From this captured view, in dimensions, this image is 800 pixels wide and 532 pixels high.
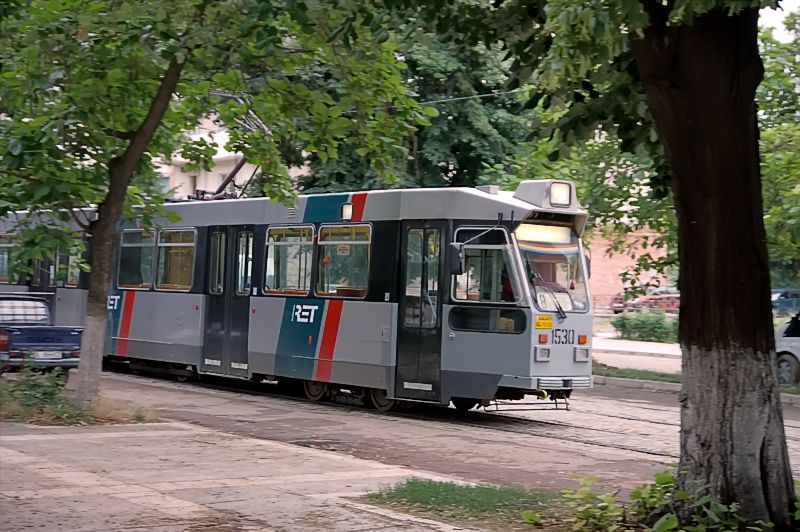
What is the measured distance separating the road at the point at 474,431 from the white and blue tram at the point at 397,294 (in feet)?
1.67

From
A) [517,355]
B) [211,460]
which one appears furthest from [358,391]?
[211,460]

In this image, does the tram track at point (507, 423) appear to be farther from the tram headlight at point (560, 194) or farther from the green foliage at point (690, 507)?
the green foliage at point (690, 507)

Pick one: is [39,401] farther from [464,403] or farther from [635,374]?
[635,374]

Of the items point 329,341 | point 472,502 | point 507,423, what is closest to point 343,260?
point 329,341

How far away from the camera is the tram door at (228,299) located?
2007 cm

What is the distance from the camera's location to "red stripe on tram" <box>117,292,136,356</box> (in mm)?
22734

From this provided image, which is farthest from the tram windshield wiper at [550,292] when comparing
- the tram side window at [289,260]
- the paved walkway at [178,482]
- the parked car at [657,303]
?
the parked car at [657,303]

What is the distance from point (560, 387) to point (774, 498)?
8186 millimetres

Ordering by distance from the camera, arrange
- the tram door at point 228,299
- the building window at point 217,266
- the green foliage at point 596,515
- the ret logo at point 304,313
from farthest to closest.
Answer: the building window at point 217,266
the tram door at point 228,299
the ret logo at point 304,313
the green foliage at point 596,515

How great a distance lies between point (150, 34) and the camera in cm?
1268

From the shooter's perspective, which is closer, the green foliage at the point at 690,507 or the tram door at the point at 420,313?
the green foliage at the point at 690,507

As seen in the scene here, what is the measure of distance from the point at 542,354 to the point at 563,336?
51cm

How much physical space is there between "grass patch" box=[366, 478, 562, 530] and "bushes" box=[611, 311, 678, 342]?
31184mm

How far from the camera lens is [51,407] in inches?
575
